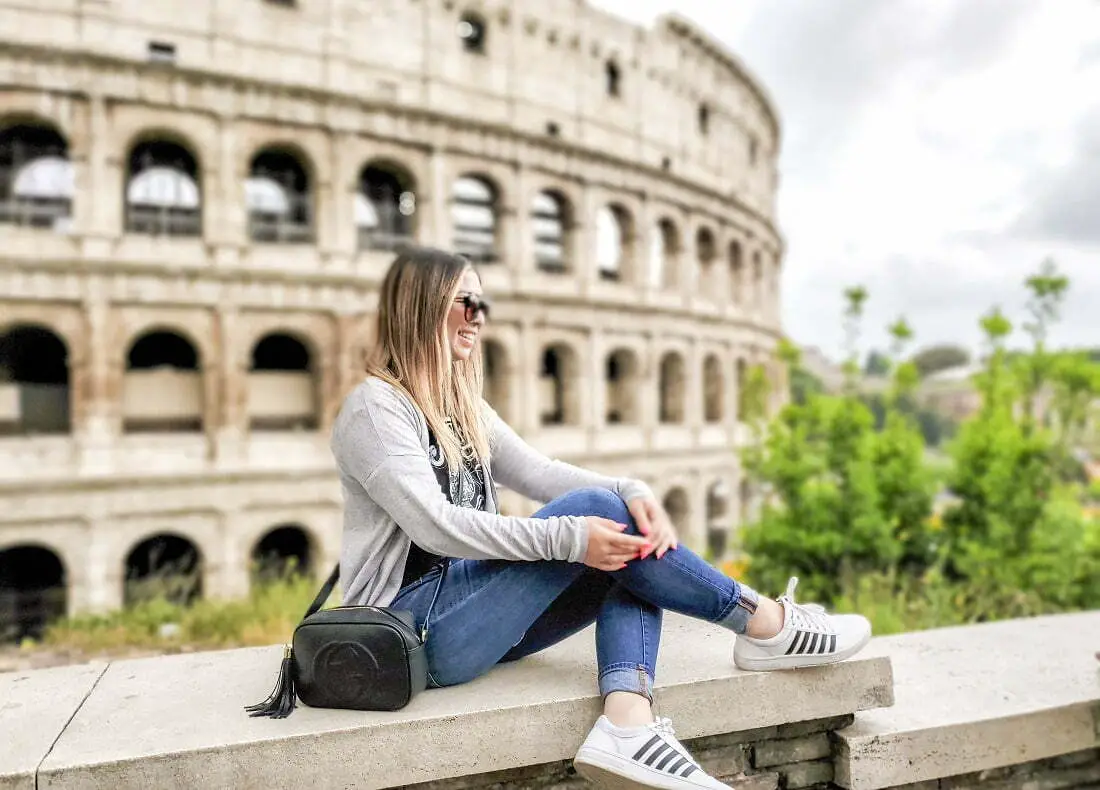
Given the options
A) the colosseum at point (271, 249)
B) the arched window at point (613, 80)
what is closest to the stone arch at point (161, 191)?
the colosseum at point (271, 249)

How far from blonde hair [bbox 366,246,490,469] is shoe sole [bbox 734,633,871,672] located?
1.17m

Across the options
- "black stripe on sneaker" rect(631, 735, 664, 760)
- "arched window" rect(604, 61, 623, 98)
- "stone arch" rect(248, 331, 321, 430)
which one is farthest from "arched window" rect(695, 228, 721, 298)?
"black stripe on sneaker" rect(631, 735, 664, 760)

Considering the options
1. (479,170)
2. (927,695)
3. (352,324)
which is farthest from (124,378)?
(927,695)

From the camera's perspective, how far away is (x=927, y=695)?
2885 mm

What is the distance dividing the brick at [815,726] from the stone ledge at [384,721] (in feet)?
0.07

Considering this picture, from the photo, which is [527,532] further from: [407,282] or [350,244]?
[350,244]

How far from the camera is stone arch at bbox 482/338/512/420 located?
48.4 ft

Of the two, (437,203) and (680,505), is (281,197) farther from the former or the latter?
(680,505)

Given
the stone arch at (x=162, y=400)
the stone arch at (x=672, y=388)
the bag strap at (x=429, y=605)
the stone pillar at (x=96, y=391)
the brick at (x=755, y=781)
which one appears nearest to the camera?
the bag strap at (x=429, y=605)

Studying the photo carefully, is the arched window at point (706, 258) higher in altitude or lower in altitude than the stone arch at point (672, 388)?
higher

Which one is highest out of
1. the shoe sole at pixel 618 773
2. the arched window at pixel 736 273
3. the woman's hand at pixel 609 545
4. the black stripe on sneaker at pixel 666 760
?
the arched window at pixel 736 273

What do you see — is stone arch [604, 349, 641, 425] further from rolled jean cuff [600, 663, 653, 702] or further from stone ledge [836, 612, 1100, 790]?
rolled jean cuff [600, 663, 653, 702]

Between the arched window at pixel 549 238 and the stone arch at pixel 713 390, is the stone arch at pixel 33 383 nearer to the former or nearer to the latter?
the arched window at pixel 549 238

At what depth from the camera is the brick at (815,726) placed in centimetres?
252
